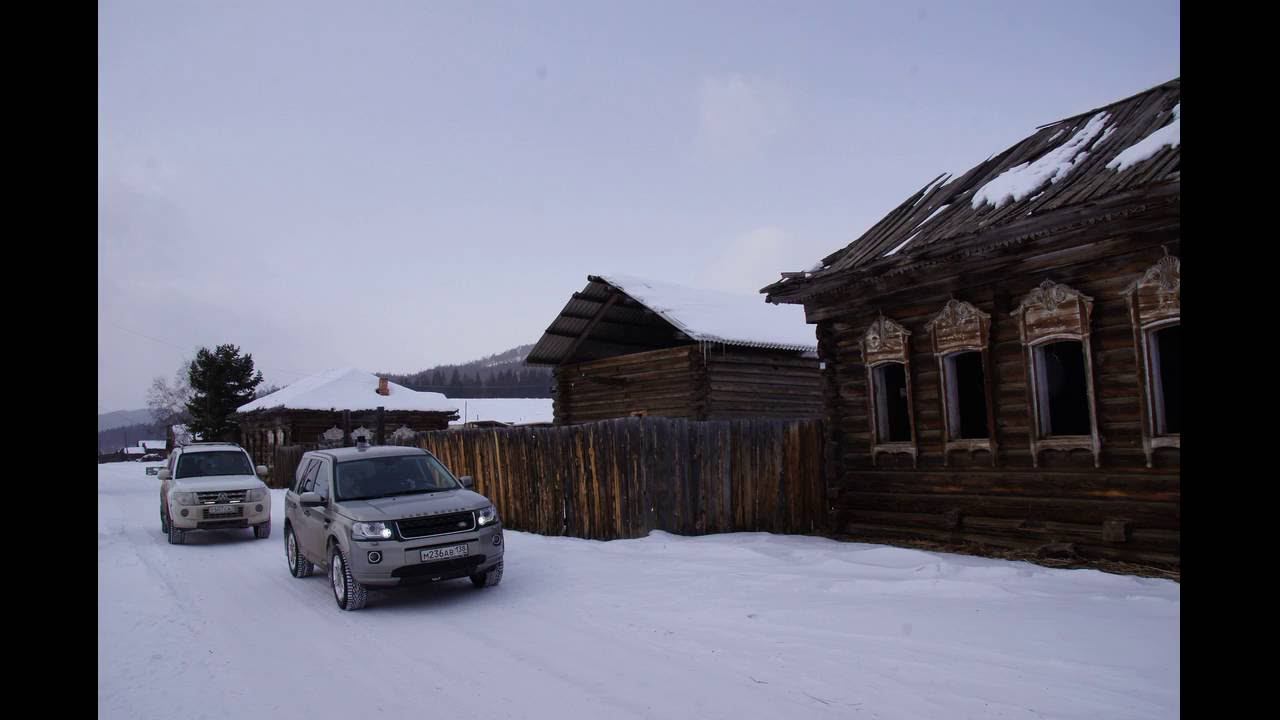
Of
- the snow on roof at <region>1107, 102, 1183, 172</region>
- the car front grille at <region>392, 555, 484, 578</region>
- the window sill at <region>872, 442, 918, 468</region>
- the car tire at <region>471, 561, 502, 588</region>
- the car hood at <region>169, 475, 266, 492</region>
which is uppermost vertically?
the snow on roof at <region>1107, 102, 1183, 172</region>

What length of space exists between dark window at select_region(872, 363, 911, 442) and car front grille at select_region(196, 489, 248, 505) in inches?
473

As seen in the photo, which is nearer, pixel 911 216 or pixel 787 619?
pixel 787 619

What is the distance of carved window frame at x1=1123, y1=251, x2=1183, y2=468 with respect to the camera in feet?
30.0

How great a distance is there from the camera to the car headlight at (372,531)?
29.0 feet

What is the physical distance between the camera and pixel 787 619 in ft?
25.4

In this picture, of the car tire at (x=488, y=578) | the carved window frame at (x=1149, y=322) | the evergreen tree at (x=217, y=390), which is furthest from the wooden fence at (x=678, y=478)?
the evergreen tree at (x=217, y=390)

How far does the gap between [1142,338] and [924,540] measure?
4.32 metres

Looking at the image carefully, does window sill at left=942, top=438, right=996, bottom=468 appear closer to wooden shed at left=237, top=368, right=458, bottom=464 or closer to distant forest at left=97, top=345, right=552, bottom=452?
wooden shed at left=237, top=368, right=458, bottom=464

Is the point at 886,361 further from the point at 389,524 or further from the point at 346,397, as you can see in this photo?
the point at 346,397

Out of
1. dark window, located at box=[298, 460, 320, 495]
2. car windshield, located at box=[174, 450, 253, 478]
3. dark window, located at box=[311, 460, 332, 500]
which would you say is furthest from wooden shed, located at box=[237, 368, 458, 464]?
dark window, located at box=[311, 460, 332, 500]

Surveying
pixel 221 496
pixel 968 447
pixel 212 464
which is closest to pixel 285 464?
pixel 212 464
